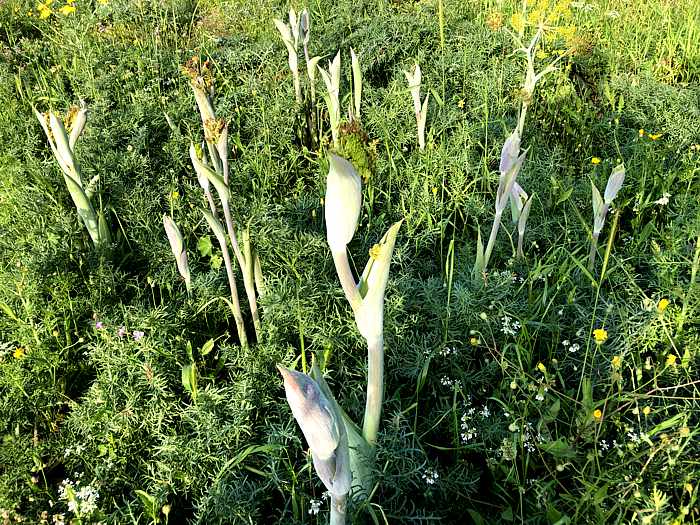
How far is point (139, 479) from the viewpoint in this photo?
1.46 meters

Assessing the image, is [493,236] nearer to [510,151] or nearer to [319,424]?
[510,151]

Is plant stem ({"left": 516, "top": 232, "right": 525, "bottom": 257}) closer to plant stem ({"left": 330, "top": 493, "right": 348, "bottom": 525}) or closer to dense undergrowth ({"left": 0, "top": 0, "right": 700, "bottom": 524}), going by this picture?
dense undergrowth ({"left": 0, "top": 0, "right": 700, "bottom": 524})

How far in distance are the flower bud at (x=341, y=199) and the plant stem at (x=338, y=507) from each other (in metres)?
0.48

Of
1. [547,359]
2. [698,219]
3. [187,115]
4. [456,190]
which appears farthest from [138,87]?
[698,219]

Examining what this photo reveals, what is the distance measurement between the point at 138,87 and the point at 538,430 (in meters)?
2.72

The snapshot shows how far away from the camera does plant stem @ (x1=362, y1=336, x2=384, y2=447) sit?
1.19 meters

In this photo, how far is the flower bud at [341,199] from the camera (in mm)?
954

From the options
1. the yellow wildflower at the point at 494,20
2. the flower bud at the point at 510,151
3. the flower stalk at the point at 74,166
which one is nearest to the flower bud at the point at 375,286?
the flower bud at the point at 510,151

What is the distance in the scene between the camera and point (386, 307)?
1.75 m

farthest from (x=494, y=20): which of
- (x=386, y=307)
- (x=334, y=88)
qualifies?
(x=386, y=307)

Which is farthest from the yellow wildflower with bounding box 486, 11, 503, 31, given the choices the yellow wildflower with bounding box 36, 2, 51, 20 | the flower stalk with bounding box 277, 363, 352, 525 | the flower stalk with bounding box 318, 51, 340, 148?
the flower stalk with bounding box 277, 363, 352, 525

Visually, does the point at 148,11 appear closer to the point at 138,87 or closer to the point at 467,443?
the point at 138,87

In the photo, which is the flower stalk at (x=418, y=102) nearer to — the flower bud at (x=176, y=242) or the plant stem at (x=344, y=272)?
the flower bud at (x=176, y=242)

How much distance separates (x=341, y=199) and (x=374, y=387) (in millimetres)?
468
